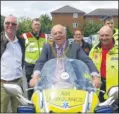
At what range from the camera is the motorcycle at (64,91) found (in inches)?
185

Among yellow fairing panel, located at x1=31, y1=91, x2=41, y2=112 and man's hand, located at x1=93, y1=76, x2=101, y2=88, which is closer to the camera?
yellow fairing panel, located at x1=31, y1=91, x2=41, y2=112

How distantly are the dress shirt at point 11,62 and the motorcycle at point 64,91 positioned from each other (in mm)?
1055

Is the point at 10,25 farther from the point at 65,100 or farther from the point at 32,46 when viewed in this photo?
the point at 65,100

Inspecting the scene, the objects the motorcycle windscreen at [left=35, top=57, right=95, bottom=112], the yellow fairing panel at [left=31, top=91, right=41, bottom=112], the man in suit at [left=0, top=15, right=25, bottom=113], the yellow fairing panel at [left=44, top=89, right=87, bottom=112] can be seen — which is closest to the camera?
the yellow fairing panel at [left=44, top=89, right=87, bottom=112]

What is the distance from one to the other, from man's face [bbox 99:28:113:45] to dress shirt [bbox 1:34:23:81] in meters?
1.32

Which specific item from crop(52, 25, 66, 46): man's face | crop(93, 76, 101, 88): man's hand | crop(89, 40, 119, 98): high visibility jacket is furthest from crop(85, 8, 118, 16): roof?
crop(93, 76, 101, 88): man's hand

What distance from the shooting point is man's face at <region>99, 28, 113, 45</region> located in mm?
6559

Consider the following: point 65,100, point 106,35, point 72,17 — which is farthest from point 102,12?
point 65,100

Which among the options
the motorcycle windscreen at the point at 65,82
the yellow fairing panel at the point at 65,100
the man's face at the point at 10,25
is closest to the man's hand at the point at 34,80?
the motorcycle windscreen at the point at 65,82

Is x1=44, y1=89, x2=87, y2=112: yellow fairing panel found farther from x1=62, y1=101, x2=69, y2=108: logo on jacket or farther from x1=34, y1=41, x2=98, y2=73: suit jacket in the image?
x1=34, y1=41, x2=98, y2=73: suit jacket

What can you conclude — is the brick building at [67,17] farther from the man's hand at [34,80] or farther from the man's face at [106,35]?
the man's hand at [34,80]

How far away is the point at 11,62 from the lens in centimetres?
636

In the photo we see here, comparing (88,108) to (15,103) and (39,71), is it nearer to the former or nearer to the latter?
(39,71)

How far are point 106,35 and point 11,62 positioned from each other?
153 centimetres
